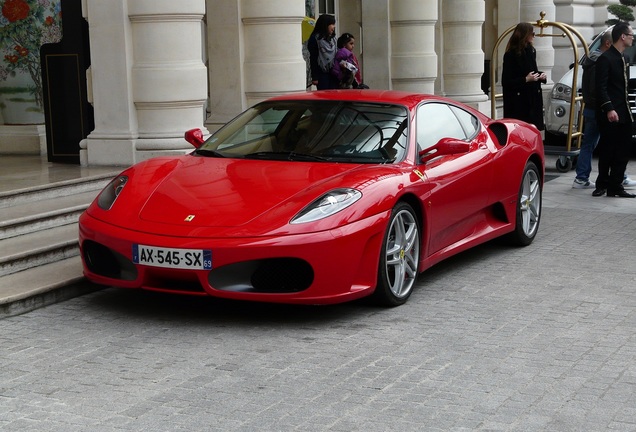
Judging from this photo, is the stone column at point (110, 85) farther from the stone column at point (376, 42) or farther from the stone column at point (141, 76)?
the stone column at point (376, 42)

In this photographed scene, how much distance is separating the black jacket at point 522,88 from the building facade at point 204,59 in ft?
7.99

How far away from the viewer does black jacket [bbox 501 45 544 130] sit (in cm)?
1397

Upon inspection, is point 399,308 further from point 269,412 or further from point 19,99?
point 19,99

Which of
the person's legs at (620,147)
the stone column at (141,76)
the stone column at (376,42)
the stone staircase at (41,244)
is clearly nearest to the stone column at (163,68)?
the stone column at (141,76)

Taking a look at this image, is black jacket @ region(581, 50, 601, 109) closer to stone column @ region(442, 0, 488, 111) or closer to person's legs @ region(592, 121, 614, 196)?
person's legs @ region(592, 121, 614, 196)

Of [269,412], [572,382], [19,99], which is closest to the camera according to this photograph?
[269,412]

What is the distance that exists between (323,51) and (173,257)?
8.35 metres

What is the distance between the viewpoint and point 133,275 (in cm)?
686

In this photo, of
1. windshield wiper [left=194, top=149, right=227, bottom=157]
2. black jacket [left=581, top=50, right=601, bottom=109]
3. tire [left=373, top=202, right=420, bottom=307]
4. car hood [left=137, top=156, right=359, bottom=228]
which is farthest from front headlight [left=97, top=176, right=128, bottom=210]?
black jacket [left=581, top=50, right=601, bottom=109]

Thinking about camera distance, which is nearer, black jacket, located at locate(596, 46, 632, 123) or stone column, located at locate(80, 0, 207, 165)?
stone column, located at locate(80, 0, 207, 165)

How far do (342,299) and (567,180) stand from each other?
808 cm

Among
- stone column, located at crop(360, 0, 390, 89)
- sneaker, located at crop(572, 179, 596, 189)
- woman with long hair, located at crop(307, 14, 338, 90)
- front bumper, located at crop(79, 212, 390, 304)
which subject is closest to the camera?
front bumper, located at crop(79, 212, 390, 304)

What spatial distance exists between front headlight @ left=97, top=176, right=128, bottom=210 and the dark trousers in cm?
639

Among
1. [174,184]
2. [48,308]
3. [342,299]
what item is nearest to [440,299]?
[342,299]
